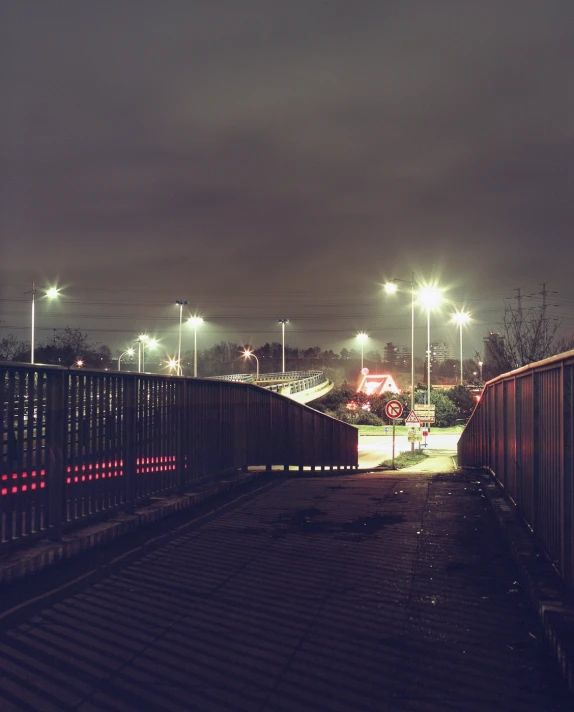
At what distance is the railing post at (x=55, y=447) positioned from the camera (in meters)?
6.42

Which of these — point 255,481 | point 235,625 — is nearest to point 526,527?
point 235,625

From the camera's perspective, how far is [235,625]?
15.4ft

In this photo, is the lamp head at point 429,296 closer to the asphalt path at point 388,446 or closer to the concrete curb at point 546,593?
the asphalt path at point 388,446

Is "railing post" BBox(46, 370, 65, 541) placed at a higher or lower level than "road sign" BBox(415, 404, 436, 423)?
higher

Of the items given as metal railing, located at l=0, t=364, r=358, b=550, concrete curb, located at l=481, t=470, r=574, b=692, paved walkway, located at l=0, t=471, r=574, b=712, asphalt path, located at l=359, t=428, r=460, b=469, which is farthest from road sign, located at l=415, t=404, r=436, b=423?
concrete curb, located at l=481, t=470, r=574, b=692

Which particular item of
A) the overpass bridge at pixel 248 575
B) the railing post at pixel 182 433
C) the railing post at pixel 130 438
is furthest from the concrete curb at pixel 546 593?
the railing post at pixel 182 433

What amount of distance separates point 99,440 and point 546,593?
4585 millimetres

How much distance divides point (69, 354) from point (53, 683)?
64.8 meters

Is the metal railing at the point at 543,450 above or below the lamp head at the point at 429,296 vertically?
below

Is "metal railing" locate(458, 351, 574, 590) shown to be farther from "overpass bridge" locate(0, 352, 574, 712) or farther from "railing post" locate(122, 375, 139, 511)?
"railing post" locate(122, 375, 139, 511)

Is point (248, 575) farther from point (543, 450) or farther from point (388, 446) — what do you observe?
point (388, 446)

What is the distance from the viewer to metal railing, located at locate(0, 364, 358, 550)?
235 inches

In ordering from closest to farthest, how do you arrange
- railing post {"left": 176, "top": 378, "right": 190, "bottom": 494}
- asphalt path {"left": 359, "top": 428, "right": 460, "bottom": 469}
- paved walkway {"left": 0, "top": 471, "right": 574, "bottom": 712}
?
paved walkway {"left": 0, "top": 471, "right": 574, "bottom": 712}
railing post {"left": 176, "top": 378, "right": 190, "bottom": 494}
asphalt path {"left": 359, "top": 428, "right": 460, "bottom": 469}

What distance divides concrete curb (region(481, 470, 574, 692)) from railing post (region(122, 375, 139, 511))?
4032mm
